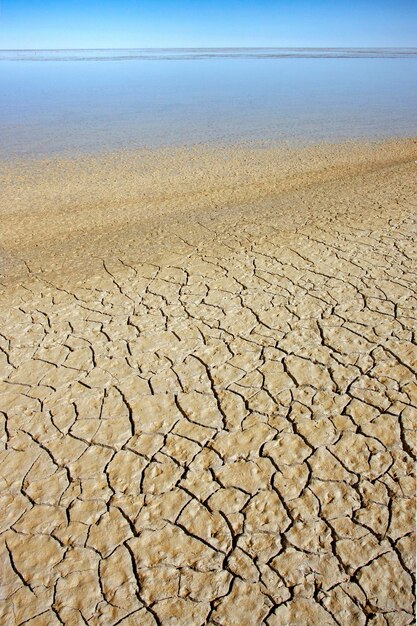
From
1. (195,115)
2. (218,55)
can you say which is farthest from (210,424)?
(218,55)

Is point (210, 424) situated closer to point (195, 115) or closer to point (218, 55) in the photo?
point (195, 115)

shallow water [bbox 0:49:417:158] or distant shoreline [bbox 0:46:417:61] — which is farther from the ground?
distant shoreline [bbox 0:46:417:61]

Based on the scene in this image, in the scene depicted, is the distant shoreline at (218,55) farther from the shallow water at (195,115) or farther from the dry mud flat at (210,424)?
the dry mud flat at (210,424)

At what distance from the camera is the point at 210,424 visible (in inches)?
104

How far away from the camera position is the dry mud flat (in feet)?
6.14

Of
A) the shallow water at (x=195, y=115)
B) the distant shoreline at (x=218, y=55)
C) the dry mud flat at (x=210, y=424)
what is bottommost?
the dry mud flat at (x=210, y=424)

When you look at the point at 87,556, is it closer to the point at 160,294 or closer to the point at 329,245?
the point at 160,294

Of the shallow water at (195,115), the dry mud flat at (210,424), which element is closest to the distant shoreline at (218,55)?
the shallow water at (195,115)

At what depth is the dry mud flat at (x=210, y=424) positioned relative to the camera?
1.87 meters

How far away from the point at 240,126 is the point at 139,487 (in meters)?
11.7

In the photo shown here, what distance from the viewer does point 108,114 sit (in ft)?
48.1

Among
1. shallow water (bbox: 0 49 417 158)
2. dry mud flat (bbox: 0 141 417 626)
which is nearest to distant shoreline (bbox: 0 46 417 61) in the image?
shallow water (bbox: 0 49 417 158)

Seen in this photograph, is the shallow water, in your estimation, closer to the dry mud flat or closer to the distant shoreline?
the dry mud flat

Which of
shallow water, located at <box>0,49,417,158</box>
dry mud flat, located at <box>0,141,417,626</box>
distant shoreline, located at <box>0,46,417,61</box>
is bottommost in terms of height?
dry mud flat, located at <box>0,141,417,626</box>
